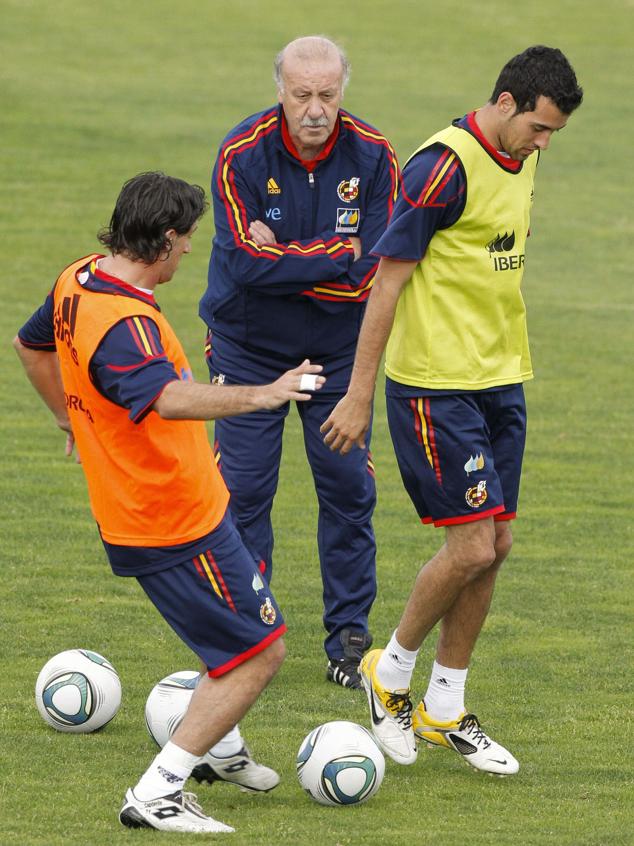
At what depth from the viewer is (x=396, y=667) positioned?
6375 mm

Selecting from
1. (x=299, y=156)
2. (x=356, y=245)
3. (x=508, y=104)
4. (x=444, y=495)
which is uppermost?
(x=508, y=104)

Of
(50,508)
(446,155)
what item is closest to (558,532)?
(50,508)

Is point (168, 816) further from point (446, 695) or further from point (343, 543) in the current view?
point (343, 543)

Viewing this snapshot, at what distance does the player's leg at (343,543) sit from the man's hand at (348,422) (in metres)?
1.18

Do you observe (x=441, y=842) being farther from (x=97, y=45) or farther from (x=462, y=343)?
(x=97, y=45)

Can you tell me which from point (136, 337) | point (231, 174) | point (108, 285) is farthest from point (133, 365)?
point (231, 174)

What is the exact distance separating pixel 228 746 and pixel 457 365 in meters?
1.68

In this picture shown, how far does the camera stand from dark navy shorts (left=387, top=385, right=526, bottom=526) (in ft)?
20.0

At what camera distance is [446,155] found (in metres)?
5.91

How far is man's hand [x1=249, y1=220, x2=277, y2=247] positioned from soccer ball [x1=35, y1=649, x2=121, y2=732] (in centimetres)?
202

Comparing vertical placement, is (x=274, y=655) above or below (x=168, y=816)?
above

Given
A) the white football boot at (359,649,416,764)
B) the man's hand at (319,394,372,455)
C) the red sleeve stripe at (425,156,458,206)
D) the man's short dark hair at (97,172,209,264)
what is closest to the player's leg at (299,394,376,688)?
the white football boot at (359,649,416,764)

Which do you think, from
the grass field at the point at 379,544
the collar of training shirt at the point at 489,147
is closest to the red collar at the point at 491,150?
the collar of training shirt at the point at 489,147

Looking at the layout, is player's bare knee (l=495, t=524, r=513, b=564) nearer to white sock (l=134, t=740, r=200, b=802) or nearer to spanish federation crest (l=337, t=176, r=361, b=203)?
white sock (l=134, t=740, r=200, b=802)
